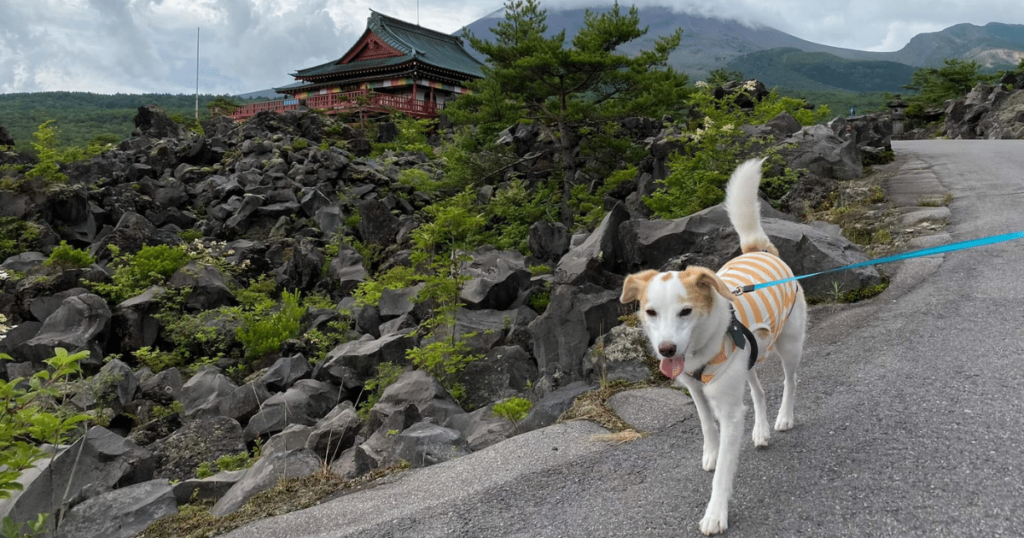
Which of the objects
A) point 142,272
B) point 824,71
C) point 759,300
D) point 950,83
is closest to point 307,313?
point 142,272

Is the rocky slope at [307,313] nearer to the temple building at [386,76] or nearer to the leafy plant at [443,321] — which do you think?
the leafy plant at [443,321]

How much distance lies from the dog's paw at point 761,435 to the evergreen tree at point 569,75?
13.0 meters

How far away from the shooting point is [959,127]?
30156 millimetres

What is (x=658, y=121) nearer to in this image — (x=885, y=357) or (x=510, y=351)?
(x=510, y=351)

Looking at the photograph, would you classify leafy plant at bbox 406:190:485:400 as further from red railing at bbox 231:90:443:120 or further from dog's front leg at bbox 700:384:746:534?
red railing at bbox 231:90:443:120

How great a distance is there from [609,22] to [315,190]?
427 inches

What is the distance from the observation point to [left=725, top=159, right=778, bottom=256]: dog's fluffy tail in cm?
389

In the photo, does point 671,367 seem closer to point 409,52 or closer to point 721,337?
point 721,337

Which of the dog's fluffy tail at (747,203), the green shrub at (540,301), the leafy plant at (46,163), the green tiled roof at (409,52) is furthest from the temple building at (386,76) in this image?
the dog's fluffy tail at (747,203)

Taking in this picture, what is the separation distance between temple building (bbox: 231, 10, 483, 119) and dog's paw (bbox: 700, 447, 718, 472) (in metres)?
Answer: 34.4

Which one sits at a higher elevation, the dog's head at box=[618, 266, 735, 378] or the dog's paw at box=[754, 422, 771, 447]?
the dog's head at box=[618, 266, 735, 378]

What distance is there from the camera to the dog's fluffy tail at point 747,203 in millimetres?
3887

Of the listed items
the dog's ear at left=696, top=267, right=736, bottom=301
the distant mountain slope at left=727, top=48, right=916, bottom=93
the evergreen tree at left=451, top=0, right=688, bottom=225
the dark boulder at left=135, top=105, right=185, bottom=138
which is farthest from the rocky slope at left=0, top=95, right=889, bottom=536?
the distant mountain slope at left=727, top=48, right=916, bottom=93

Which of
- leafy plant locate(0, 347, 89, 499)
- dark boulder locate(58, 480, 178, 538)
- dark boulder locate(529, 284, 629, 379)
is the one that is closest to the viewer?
leafy plant locate(0, 347, 89, 499)
